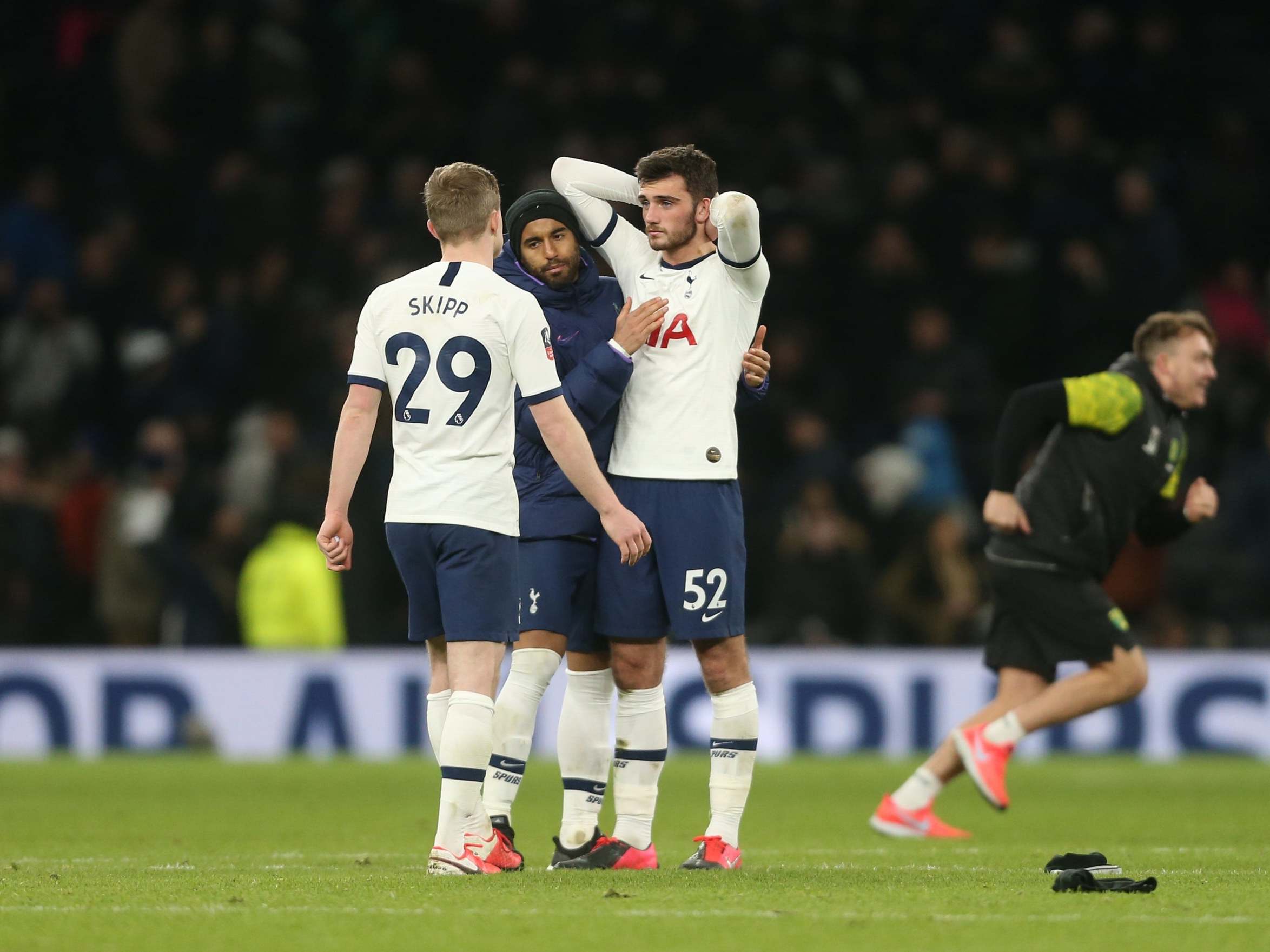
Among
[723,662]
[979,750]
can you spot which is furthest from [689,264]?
[979,750]

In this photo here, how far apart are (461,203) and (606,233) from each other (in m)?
0.73

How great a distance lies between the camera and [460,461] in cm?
626

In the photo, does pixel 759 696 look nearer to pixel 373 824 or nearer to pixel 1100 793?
pixel 1100 793

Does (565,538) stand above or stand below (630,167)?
below

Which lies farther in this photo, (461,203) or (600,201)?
(600,201)

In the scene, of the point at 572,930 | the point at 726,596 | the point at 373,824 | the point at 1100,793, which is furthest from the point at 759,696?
the point at 572,930

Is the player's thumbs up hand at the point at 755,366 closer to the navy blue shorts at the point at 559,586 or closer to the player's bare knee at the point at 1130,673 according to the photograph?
the navy blue shorts at the point at 559,586

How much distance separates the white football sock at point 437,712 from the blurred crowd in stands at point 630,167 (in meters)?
7.39

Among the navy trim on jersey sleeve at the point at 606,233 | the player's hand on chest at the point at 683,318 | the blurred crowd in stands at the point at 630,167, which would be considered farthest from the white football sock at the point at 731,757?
the blurred crowd in stands at the point at 630,167

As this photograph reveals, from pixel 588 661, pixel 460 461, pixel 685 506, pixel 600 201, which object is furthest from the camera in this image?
pixel 600 201

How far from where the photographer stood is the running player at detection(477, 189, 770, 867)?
6676 millimetres

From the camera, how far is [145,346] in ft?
51.0

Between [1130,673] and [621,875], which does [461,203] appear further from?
[1130,673]

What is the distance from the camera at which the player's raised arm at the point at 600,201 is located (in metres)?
6.95
